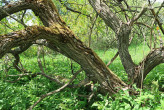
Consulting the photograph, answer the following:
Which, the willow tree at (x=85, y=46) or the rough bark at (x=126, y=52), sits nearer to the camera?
the willow tree at (x=85, y=46)

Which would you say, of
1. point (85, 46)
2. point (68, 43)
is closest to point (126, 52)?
point (85, 46)

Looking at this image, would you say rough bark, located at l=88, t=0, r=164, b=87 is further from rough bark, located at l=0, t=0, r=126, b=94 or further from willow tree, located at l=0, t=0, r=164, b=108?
rough bark, located at l=0, t=0, r=126, b=94

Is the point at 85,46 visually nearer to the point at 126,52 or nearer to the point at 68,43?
the point at 68,43

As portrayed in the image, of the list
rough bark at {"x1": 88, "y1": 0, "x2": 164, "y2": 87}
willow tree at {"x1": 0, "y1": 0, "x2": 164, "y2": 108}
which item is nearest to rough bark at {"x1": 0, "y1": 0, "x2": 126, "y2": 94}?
willow tree at {"x1": 0, "y1": 0, "x2": 164, "y2": 108}

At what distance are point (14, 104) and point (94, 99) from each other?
5.57 feet

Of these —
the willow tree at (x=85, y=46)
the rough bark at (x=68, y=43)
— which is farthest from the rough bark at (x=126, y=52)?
the rough bark at (x=68, y=43)

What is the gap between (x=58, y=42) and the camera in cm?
231

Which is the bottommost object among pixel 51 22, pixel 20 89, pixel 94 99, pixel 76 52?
pixel 94 99

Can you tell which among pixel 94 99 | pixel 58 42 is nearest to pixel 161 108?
pixel 94 99

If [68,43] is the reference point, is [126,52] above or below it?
below

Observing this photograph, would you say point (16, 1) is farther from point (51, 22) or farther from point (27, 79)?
point (27, 79)

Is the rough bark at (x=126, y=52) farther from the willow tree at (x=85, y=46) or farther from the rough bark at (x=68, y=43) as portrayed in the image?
the rough bark at (x=68, y=43)

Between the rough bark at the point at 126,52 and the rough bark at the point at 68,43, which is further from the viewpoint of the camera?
the rough bark at the point at 126,52

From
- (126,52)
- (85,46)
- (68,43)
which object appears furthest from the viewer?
(126,52)
